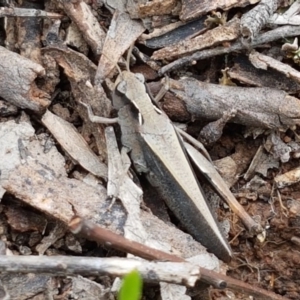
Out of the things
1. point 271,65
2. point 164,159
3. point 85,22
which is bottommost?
point 164,159

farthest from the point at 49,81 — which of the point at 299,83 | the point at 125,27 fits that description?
the point at 299,83

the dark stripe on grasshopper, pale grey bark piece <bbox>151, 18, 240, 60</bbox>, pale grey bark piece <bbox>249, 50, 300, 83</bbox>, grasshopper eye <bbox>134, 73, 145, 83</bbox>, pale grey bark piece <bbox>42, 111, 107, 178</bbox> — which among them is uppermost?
pale grey bark piece <bbox>151, 18, 240, 60</bbox>

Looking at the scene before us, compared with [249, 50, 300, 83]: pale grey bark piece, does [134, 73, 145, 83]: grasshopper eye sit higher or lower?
lower

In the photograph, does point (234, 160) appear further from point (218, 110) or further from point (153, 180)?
point (153, 180)

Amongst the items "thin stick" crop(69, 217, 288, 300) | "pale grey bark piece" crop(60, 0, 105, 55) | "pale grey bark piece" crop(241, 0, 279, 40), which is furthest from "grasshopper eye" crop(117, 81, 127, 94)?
"thin stick" crop(69, 217, 288, 300)

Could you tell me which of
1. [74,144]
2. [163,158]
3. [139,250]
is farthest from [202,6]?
[139,250]

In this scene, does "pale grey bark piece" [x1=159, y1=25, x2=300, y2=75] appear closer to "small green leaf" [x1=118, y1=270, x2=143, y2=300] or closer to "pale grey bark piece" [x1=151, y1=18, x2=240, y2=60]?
"pale grey bark piece" [x1=151, y1=18, x2=240, y2=60]

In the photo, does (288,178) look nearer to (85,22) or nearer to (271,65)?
(271,65)

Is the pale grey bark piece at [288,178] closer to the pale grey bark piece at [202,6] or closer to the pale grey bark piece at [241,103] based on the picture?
the pale grey bark piece at [241,103]
